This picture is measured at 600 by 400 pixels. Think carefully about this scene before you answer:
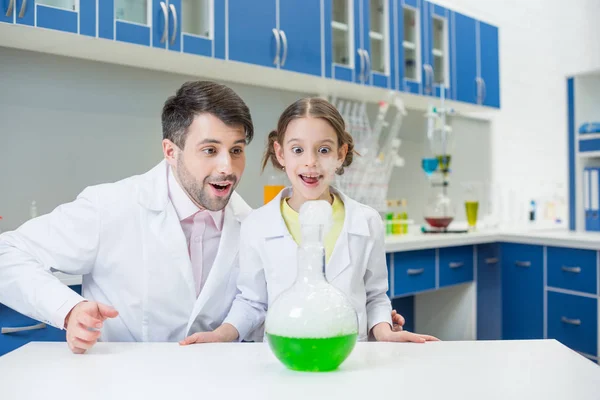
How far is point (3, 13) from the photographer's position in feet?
6.63

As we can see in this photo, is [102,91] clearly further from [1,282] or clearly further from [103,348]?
[103,348]

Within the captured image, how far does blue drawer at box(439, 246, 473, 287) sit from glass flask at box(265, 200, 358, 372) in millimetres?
2424

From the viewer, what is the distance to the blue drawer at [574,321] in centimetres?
301

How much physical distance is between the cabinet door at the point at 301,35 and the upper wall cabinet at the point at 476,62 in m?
1.16

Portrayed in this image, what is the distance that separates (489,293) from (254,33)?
201 cm

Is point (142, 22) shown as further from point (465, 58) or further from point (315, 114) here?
point (465, 58)

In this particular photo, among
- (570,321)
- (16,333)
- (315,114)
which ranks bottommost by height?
(570,321)

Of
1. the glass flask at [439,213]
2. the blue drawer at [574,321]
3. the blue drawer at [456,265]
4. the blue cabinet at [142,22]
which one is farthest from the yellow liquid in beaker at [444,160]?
the blue cabinet at [142,22]

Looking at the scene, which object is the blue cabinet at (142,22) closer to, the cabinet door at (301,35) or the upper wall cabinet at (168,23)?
the upper wall cabinet at (168,23)

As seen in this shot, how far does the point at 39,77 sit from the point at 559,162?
3844 millimetres

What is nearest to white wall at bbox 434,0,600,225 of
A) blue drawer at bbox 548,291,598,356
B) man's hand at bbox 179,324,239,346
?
blue drawer at bbox 548,291,598,356

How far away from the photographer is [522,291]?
340 centimetres

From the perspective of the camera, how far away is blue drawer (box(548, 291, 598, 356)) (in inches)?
119

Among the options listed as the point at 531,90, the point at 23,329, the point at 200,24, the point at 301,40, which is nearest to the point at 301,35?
the point at 301,40
